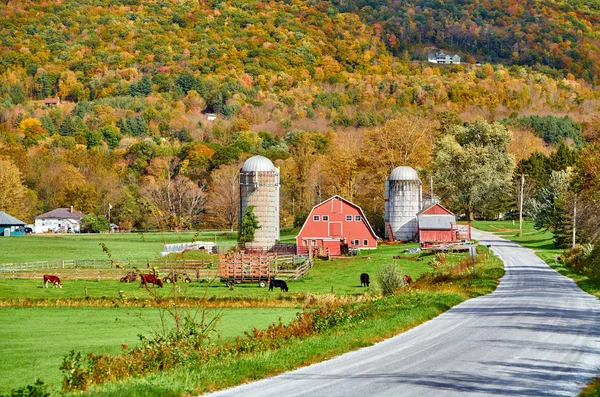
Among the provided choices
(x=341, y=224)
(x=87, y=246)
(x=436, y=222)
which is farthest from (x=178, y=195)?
(x=436, y=222)

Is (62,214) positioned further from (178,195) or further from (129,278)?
(129,278)

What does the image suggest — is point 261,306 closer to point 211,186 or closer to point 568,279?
point 568,279

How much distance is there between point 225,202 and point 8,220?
28859mm

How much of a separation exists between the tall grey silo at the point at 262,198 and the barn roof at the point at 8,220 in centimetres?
4189

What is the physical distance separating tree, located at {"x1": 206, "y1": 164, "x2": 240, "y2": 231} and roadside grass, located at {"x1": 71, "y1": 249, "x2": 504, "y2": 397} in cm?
9138

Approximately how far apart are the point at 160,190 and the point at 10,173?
68.4ft

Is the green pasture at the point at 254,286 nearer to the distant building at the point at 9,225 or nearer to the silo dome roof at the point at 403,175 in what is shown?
the silo dome roof at the point at 403,175

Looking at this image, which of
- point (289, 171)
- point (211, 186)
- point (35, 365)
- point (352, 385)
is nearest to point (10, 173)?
point (211, 186)

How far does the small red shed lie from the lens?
8900 centimetres

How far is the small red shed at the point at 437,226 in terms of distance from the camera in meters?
89.0

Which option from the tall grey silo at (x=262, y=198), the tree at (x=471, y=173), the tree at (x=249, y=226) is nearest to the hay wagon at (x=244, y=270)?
the tree at (x=249, y=226)

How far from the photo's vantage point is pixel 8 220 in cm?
11950

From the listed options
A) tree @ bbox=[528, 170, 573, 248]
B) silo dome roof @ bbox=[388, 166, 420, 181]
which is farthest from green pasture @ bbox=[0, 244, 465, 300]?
silo dome roof @ bbox=[388, 166, 420, 181]

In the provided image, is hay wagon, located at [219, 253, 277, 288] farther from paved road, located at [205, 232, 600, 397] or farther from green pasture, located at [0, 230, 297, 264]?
paved road, located at [205, 232, 600, 397]
